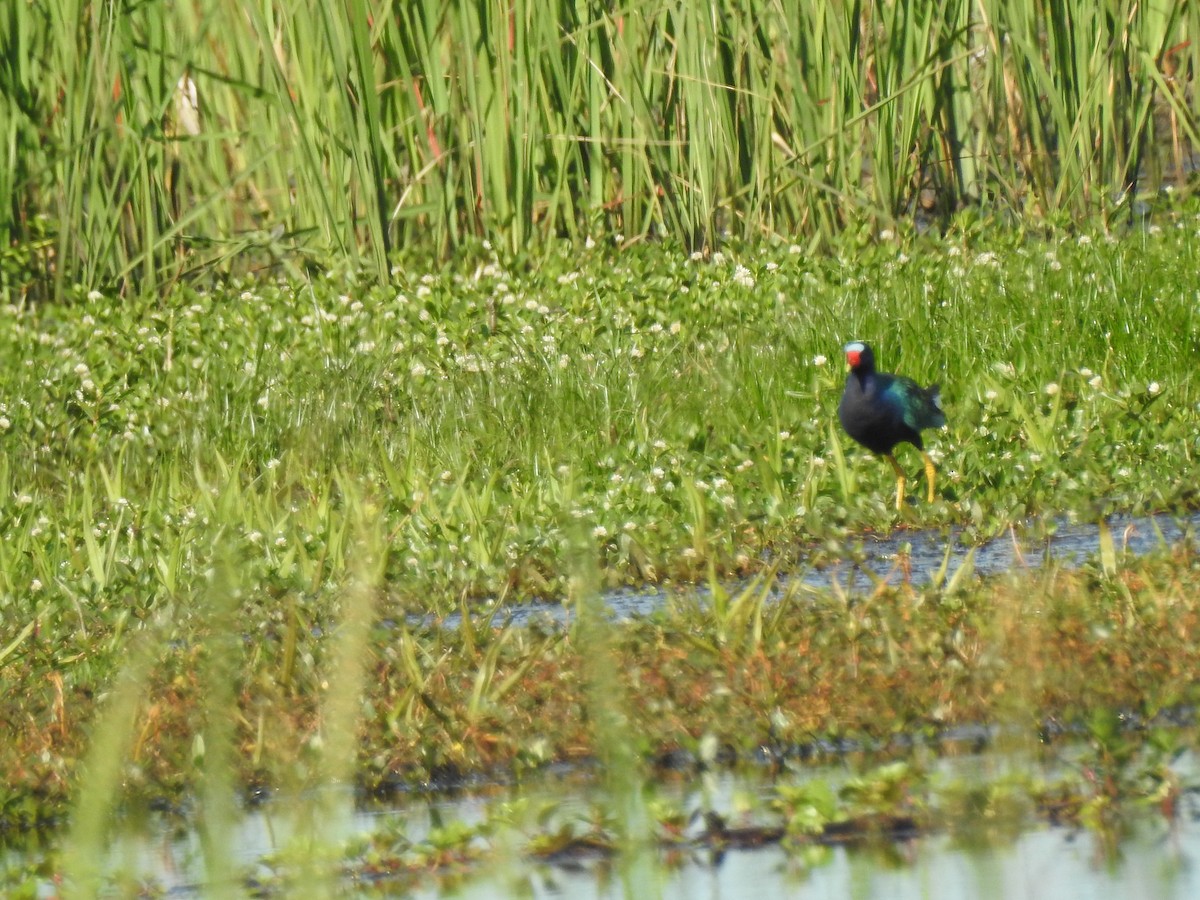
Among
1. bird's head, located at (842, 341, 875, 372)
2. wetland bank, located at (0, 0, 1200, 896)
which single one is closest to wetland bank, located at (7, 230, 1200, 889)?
wetland bank, located at (0, 0, 1200, 896)

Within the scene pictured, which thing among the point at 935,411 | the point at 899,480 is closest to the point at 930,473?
the point at 899,480

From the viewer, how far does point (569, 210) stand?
36.7 ft

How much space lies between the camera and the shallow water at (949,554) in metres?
5.84

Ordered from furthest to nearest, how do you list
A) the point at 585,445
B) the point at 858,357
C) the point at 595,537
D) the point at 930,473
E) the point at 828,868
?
the point at 585,445, the point at 858,357, the point at 930,473, the point at 595,537, the point at 828,868

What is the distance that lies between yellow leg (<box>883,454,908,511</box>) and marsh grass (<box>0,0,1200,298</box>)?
11.5ft

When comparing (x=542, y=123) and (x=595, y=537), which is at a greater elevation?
(x=542, y=123)

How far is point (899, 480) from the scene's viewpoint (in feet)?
22.5

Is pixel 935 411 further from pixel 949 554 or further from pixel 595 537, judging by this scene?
pixel 949 554

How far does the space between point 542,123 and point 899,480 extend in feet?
15.6

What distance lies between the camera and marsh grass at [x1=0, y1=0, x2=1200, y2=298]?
419 inches

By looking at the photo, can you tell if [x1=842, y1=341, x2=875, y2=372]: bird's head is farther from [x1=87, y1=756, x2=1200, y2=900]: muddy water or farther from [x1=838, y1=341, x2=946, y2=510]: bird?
[x1=87, y1=756, x2=1200, y2=900]: muddy water

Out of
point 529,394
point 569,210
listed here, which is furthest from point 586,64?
point 529,394

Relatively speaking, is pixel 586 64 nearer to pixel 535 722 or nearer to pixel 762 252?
pixel 762 252

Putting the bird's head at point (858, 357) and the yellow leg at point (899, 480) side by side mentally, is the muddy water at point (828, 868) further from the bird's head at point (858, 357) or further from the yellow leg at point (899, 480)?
the bird's head at point (858, 357)
